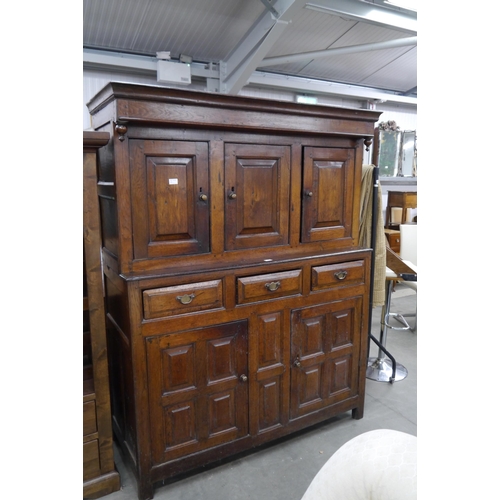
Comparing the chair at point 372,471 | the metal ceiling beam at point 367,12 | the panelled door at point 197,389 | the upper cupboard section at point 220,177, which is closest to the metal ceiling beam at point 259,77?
the metal ceiling beam at point 367,12

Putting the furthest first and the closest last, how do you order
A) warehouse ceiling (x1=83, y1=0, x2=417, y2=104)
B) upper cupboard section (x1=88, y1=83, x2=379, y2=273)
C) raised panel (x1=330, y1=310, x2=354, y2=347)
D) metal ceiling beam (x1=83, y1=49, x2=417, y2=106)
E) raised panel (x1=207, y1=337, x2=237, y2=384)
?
1. metal ceiling beam (x1=83, y1=49, x2=417, y2=106)
2. warehouse ceiling (x1=83, y1=0, x2=417, y2=104)
3. raised panel (x1=330, y1=310, x2=354, y2=347)
4. raised panel (x1=207, y1=337, x2=237, y2=384)
5. upper cupboard section (x1=88, y1=83, x2=379, y2=273)

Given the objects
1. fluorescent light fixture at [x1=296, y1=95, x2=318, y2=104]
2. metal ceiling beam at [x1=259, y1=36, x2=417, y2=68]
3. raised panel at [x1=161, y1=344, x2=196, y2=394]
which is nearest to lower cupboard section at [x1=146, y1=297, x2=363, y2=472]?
raised panel at [x1=161, y1=344, x2=196, y2=394]

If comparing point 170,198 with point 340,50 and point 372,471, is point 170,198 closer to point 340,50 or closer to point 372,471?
point 372,471

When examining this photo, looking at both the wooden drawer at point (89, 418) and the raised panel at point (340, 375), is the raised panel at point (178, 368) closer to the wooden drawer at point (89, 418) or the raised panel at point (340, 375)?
the wooden drawer at point (89, 418)

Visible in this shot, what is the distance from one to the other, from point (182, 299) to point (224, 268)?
9.4 inches

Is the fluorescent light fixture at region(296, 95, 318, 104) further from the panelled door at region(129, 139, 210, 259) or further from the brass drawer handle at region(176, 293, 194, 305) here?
the brass drawer handle at region(176, 293, 194, 305)

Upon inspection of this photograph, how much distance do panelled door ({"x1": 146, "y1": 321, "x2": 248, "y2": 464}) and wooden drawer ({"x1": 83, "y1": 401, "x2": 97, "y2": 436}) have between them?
0.90 feet

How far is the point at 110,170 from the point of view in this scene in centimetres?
168

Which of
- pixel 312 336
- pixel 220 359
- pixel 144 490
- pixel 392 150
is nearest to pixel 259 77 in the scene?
pixel 392 150

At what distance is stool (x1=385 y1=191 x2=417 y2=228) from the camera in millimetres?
5707

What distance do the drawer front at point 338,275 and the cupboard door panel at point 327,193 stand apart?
0.54 feet

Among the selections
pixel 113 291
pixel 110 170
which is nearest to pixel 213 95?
pixel 110 170

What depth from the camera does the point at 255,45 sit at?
3.46m

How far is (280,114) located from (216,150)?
1.23ft
